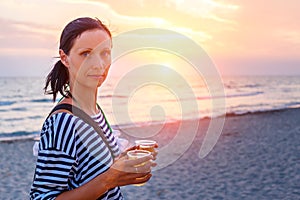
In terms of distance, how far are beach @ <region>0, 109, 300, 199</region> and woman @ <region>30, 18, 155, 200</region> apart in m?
6.29

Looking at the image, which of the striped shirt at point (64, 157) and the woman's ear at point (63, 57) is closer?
the striped shirt at point (64, 157)

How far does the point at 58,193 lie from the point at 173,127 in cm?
1698

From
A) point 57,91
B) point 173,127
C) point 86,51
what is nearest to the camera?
point 86,51

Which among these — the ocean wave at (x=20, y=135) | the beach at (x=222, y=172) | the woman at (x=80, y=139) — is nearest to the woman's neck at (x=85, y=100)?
the woman at (x=80, y=139)

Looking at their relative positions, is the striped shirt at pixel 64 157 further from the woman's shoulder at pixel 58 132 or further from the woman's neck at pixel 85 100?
the woman's neck at pixel 85 100

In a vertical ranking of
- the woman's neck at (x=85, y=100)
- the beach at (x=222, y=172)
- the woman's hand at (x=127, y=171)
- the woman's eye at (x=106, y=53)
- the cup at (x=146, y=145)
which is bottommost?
the beach at (x=222, y=172)

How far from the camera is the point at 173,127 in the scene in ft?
60.1

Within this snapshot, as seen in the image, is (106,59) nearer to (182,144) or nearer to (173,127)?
(182,144)

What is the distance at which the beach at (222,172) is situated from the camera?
7.79 m

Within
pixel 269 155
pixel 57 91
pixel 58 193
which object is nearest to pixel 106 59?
pixel 57 91

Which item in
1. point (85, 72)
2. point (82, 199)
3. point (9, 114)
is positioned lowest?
point (9, 114)

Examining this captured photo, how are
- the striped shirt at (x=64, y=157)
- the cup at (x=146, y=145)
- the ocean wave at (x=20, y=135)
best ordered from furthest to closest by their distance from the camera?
the ocean wave at (x=20, y=135) < the cup at (x=146, y=145) < the striped shirt at (x=64, y=157)

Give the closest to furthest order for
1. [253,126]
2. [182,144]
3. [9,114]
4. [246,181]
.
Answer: [246,181], [182,144], [253,126], [9,114]

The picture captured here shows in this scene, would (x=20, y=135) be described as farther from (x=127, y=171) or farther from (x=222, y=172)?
(x=127, y=171)
